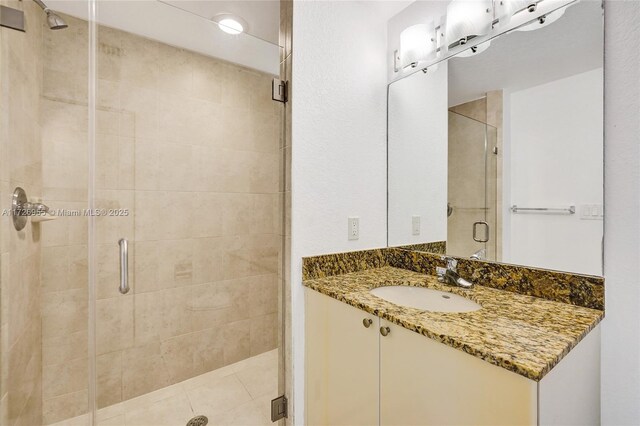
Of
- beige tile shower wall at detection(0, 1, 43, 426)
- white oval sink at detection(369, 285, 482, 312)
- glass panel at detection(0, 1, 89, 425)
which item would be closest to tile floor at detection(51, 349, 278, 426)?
glass panel at detection(0, 1, 89, 425)

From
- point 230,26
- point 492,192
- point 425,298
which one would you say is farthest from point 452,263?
point 230,26

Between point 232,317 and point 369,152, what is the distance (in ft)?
3.77

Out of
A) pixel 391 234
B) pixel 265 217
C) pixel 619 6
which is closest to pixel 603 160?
pixel 619 6

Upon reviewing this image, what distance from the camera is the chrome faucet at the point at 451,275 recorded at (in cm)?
125

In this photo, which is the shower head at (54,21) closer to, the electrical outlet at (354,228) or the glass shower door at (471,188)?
the electrical outlet at (354,228)

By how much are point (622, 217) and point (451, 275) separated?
1.92 feet

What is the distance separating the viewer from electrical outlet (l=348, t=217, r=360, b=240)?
1.53 meters

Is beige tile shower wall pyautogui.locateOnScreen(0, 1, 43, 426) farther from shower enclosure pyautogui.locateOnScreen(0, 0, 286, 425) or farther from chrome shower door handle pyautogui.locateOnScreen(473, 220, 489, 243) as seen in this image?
chrome shower door handle pyautogui.locateOnScreen(473, 220, 489, 243)

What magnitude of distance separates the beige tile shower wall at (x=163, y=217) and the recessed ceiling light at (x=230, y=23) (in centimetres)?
18

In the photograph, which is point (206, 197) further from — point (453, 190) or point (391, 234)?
point (453, 190)

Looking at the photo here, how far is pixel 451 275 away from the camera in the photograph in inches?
50.5

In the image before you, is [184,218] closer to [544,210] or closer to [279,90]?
[279,90]

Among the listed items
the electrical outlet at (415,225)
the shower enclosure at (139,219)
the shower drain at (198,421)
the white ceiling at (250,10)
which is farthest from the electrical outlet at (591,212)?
the shower drain at (198,421)

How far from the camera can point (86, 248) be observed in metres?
1.20
